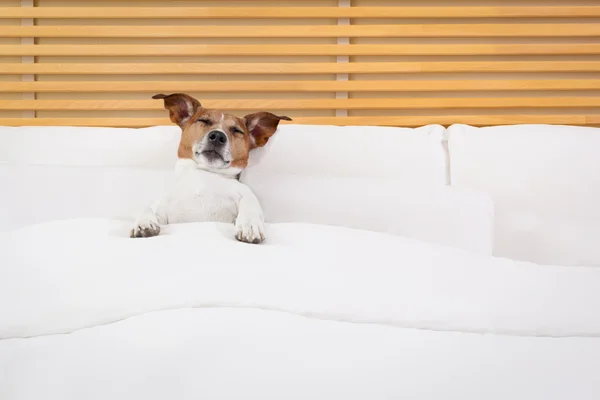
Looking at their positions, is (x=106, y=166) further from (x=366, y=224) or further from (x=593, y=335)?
(x=593, y=335)

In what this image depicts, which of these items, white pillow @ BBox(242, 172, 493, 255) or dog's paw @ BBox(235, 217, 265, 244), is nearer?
dog's paw @ BBox(235, 217, 265, 244)

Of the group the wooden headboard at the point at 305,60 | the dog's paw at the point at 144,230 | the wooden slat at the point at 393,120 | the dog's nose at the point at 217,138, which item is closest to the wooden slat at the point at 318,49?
the wooden headboard at the point at 305,60

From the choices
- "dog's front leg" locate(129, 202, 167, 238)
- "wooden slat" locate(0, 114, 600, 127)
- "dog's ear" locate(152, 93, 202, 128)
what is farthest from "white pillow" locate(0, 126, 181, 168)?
"dog's front leg" locate(129, 202, 167, 238)

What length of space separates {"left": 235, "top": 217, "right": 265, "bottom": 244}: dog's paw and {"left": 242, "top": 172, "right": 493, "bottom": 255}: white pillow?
302mm

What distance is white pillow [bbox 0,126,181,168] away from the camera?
1640mm

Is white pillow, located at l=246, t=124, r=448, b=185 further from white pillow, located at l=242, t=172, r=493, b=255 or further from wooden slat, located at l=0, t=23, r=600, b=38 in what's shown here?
wooden slat, located at l=0, t=23, r=600, b=38

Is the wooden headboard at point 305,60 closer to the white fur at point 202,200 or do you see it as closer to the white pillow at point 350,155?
the white pillow at point 350,155

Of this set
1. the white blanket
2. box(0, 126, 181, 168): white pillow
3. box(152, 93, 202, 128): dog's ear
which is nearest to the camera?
the white blanket

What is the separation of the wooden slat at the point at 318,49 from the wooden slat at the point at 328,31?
37 millimetres

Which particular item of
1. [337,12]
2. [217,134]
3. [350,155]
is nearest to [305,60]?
[337,12]

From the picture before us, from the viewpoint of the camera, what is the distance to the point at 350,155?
1638 millimetres

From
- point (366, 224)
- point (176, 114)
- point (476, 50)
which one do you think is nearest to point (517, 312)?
point (366, 224)

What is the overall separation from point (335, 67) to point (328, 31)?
130 millimetres

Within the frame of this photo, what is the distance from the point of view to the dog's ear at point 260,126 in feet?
5.06
